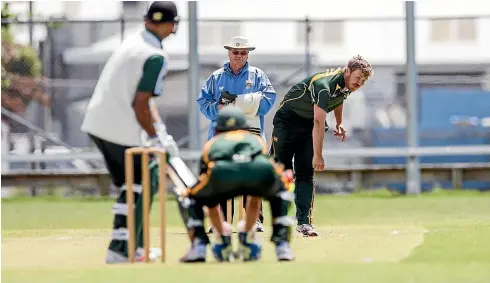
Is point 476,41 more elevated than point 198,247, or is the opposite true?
point 476,41

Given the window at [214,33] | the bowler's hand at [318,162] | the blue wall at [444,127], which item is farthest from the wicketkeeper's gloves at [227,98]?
the window at [214,33]

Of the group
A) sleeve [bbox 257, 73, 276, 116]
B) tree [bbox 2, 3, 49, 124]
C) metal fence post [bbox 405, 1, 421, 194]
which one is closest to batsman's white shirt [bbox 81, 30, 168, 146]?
sleeve [bbox 257, 73, 276, 116]

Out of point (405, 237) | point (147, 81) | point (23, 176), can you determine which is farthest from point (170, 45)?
point (147, 81)

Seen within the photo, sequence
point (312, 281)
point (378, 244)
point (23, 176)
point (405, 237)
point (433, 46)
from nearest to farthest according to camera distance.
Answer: point (312, 281)
point (378, 244)
point (405, 237)
point (23, 176)
point (433, 46)

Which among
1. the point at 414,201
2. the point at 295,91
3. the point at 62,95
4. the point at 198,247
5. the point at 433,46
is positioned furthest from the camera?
the point at 433,46

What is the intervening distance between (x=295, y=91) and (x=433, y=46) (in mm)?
14685

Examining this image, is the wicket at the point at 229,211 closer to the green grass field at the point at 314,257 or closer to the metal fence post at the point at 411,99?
the green grass field at the point at 314,257

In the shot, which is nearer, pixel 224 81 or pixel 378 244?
pixel 378 244

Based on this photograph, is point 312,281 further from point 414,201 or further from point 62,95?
point 62,95

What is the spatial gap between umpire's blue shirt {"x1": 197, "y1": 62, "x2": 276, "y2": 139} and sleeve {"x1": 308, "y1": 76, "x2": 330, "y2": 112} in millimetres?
736

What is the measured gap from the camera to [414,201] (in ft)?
65.6

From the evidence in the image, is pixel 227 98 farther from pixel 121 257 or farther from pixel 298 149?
pixel 121 257

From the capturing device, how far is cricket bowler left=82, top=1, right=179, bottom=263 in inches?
369

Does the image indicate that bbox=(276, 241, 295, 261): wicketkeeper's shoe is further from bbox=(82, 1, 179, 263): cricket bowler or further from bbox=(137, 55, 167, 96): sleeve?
bbox=(137, 55, 167, 96): sleeve
